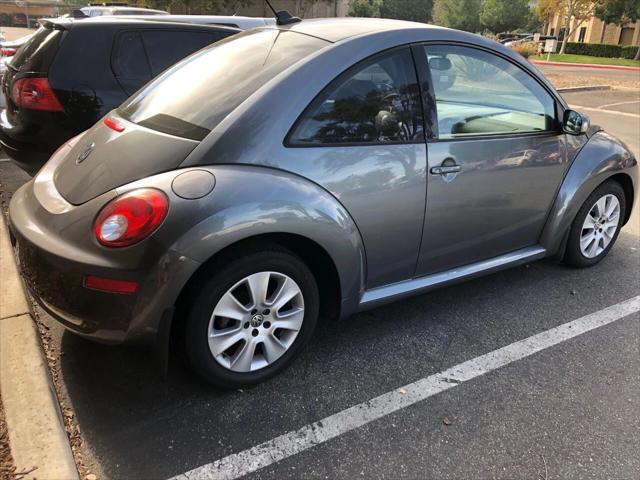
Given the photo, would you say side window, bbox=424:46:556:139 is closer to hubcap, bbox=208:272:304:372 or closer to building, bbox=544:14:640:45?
hubcap, bbox=208:272:304:372

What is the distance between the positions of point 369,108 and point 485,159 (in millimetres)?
797

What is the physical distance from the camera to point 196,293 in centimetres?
231

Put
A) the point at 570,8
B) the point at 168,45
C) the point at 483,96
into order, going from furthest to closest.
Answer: the point at 570,8
the point at 168,45
the point at 483,96

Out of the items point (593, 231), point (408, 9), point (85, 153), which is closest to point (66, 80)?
point (85, 153)

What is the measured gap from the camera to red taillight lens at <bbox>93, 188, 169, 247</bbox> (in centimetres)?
219

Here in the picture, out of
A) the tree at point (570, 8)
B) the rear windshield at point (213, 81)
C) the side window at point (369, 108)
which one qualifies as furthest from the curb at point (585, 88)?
the tree at point (570, 8)

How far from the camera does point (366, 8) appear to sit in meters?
69.2

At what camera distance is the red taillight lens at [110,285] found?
7.20 feet

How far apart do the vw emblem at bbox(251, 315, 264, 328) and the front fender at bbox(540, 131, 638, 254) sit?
212cm

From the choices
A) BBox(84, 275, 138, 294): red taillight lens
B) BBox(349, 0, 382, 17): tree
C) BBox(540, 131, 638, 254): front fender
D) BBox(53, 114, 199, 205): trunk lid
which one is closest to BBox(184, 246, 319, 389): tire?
BBox(84, 275, 138, 294): red taillight lens

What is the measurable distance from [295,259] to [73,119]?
2.71 m

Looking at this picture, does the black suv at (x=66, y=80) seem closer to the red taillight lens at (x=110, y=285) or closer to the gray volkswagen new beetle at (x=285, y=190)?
the gray volkswagen new beetle at (x=285, y=190)

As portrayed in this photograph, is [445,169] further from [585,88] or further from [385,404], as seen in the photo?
[585,88]

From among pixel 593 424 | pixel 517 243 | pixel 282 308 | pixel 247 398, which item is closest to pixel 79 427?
pixel 247 398
